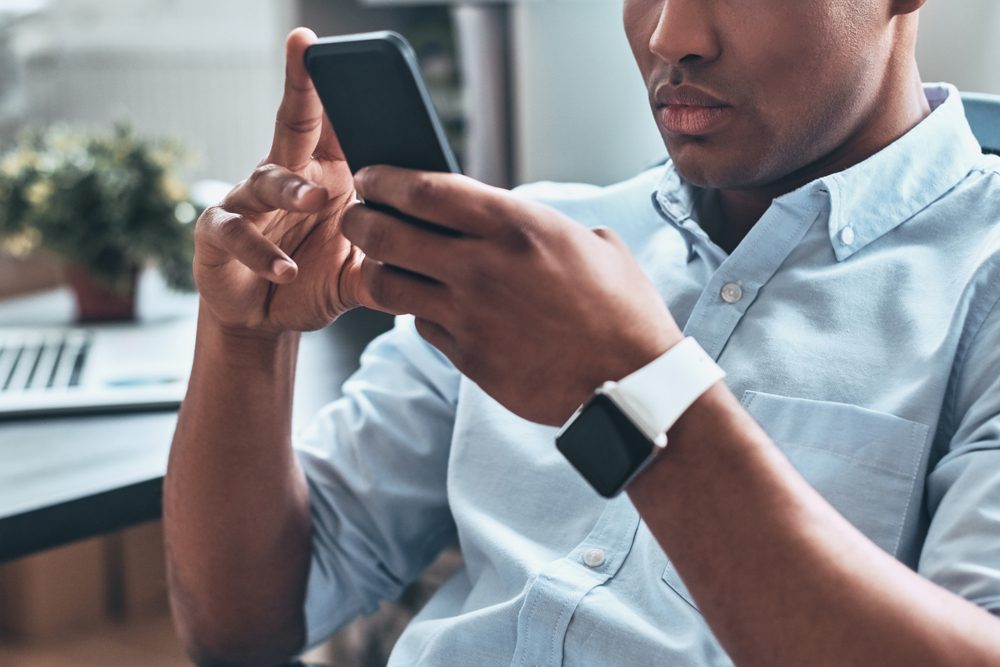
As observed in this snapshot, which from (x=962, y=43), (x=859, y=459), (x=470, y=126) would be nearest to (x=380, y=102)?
(x=859, y=459)

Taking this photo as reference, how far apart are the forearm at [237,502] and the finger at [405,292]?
298 mm

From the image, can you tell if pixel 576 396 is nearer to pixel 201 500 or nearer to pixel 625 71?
pixel 201 500

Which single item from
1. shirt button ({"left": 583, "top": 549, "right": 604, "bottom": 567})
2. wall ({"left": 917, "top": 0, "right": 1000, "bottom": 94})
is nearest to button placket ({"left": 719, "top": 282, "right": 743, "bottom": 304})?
shirt button ({"left": 583, "top": 549, "right": 604, "bottom": 567})

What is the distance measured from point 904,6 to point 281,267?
51 centimetres

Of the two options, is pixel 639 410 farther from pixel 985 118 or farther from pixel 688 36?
pixel 985 118

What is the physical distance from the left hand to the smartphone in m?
0.02

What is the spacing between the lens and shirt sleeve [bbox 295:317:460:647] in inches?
39.1

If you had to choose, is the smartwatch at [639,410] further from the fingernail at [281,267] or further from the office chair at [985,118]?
the office chair at [985,118]

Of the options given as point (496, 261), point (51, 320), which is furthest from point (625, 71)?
point (496, 261)

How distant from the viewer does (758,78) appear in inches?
31.4

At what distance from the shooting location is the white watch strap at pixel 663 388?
57cm

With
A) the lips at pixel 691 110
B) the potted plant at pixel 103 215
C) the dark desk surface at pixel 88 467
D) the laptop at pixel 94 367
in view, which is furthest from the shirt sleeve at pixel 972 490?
the potted plant at pixel 103 215

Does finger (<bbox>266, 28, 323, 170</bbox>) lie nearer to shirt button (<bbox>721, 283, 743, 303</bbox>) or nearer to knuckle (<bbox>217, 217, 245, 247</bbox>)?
knuckle (<bbox>217, 217, 245, 247</bbox>)

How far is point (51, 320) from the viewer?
1647 millimetres
